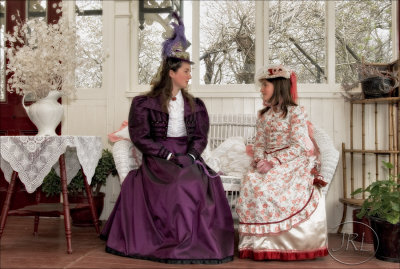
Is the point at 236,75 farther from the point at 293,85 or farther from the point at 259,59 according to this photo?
the point at 293,85

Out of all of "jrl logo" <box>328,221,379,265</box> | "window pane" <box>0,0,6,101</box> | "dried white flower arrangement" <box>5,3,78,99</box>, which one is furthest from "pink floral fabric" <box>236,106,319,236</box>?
"window pane" <box>0,0,6,101</box>

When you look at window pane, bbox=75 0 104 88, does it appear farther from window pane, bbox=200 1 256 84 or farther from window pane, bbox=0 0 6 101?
window pane, bbox=200 1 256 84

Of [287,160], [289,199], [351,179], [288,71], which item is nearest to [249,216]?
[289,199]

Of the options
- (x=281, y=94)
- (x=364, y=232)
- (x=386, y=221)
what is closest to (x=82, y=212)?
(x=281, y=94)

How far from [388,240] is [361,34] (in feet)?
6.57

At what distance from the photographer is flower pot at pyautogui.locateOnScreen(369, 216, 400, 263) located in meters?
2.84

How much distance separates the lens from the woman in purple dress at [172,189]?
8.93 ft

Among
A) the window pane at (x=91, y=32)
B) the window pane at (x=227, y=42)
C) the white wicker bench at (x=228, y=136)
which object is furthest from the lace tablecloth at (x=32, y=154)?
the window pane at (x=227, y=42)

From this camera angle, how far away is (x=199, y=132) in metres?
3.20

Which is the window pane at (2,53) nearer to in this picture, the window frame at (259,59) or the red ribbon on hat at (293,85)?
the window frame at (259,59)

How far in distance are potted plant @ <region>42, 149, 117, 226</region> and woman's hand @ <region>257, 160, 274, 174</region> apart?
1.51 metres

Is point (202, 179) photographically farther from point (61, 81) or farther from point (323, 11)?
point (323, 11)

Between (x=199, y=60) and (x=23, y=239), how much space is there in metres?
2.19

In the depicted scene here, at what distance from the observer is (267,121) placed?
317 centimetres
